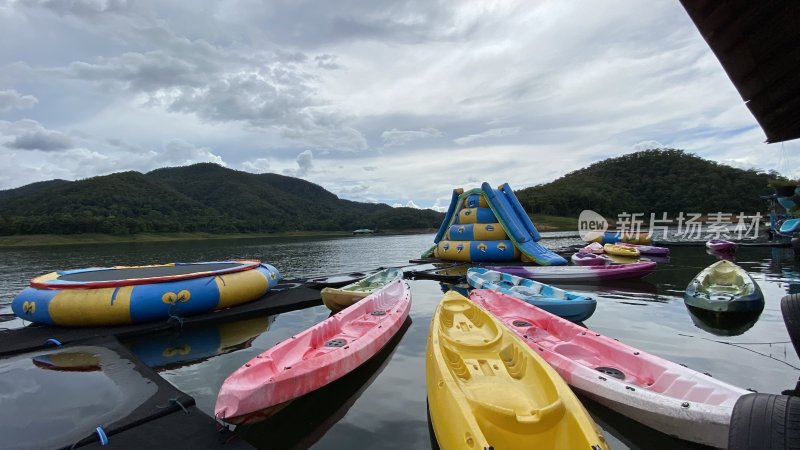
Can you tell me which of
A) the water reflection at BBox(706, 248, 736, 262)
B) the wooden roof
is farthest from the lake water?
the water reflection at BBox(706, 248, 736, 262)

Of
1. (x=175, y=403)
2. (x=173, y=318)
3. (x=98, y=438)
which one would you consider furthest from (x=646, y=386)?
(x=173, y=318)

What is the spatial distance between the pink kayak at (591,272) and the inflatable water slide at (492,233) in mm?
2254

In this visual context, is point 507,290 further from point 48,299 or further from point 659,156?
point 659,156

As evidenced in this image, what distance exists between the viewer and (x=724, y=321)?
9781 millimetres

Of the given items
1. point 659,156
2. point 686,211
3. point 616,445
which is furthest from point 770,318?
point 659,156

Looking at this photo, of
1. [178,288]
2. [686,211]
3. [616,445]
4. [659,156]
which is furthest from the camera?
[659,156]

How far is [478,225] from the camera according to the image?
21062mm

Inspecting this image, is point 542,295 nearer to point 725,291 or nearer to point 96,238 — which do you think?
point 725,291

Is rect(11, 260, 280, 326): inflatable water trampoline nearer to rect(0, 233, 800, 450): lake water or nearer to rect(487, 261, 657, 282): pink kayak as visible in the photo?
rect(0, 233, 800, 450): lake water

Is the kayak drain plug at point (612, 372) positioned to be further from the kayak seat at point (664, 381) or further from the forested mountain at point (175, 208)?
the forested mountain at point (175, 208)

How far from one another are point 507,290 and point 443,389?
7466 millimetres

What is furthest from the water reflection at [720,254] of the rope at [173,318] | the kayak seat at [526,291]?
the rope at [173,318]

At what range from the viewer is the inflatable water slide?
19734 mm

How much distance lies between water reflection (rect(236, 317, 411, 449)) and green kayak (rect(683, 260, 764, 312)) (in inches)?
357
